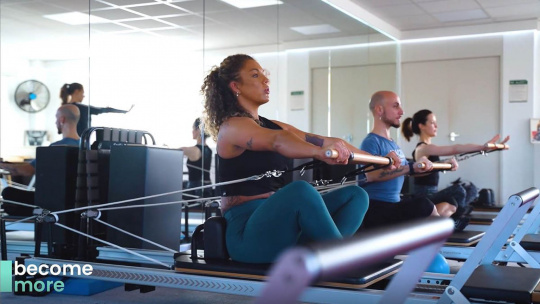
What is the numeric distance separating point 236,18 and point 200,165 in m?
1.43

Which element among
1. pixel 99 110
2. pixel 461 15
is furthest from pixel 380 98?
pixel 461 15

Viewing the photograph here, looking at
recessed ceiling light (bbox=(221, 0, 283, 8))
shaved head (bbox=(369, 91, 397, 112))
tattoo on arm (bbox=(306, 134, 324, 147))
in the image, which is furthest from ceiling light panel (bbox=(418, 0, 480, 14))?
tattoo on arm (bbox=(306, 134, 324, 147))

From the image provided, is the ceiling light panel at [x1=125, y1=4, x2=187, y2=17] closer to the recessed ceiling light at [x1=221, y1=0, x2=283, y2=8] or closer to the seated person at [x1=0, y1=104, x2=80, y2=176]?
the recessed ceiling light at [x1=221, y1=0, x2=283, y2=8]

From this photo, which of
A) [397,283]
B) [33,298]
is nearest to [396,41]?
[33,298]

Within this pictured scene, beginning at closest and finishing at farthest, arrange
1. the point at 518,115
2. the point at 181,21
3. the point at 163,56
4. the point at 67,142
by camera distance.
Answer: the point at 67,142, the point at 163,56, the point at 181,21, the point at 518,115

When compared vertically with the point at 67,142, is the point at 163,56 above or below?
above

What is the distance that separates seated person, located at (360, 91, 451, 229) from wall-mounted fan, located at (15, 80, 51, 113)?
2211mm

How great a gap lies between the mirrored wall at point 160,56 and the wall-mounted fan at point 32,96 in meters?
0.02

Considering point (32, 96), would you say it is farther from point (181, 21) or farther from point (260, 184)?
point (260, 184)

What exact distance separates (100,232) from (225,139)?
5.01 ft

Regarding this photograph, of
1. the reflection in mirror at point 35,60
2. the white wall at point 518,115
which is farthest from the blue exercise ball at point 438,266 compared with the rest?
the white wall at point 518,115

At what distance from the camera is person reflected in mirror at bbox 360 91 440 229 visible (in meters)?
3.59

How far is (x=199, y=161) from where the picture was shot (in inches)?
222

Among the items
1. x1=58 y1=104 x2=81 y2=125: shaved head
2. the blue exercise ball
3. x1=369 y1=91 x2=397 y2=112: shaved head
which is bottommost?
the blue exercise ball
